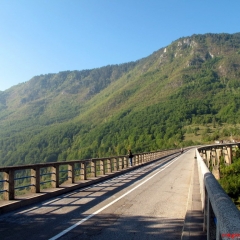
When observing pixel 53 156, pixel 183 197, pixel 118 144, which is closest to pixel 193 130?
pixel 118 144

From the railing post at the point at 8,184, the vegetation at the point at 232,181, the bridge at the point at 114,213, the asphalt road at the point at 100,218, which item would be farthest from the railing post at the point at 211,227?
the vegetation at the point at 232,181

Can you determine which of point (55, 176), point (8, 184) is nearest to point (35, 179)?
point (8, 184)

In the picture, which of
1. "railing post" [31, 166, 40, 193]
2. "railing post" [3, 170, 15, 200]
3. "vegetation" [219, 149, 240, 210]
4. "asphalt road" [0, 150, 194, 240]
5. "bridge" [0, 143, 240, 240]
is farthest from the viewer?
"vegetation" [219, 149, 240, 210]

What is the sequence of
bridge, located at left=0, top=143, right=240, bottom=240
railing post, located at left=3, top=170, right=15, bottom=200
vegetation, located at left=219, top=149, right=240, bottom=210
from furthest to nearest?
1. vegetation, located at left=219, top=149, right=240, bottom=210
2. railing post, located at left=3, top=170, right=15, bottom=200
3. bridge, located at left=0, top=143, right=240, bottom=240

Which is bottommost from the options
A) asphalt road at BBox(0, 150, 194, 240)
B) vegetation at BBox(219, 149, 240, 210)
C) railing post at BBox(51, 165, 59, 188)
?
vegetation at BBox(219, 149, 240, 210)

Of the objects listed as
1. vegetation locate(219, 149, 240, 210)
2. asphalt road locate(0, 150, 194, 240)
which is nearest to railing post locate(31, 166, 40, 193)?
asphalt road locate(0, 150, 194, 240)

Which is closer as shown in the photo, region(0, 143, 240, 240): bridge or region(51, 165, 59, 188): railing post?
region(0, 143, 240, 240): bridge

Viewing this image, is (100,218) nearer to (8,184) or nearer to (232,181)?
(8,184)

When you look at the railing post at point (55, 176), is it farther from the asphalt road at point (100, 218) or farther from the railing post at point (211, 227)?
the railing post at point (211, 227)

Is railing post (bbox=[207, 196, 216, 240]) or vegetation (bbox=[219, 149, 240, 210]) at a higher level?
railing post (bbox=[207, 196, 216, 240])

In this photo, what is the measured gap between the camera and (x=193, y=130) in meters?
177

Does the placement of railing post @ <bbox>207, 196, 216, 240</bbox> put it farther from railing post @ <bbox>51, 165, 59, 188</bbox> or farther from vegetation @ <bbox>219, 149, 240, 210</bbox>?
vegetation @ <bbox>219, 149, 240, 210</bbox>

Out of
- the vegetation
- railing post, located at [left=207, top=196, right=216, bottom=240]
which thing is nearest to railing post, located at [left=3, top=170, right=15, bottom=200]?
railing post, located at [left=207, top=196, right=216, bottom=240]

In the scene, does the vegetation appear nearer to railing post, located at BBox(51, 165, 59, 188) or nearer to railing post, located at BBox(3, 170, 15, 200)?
railing post, located at BBox(51, 165, 59, 188)
